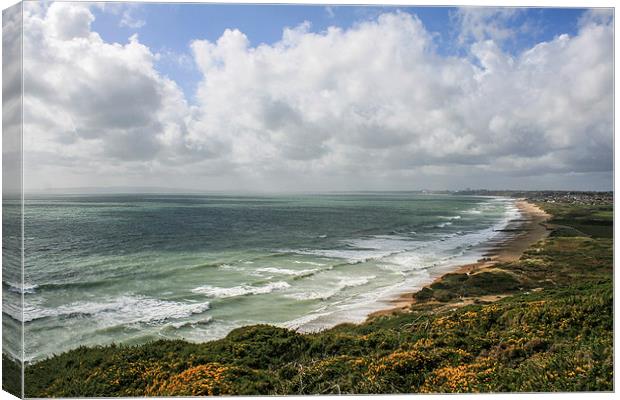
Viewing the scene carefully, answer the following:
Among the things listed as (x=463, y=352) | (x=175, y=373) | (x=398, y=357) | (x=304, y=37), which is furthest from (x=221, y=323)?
(x=304, y=37)

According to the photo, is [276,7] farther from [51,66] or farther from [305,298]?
[305,298]

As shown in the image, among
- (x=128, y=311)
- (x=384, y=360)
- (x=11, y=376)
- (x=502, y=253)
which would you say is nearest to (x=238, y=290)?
(x=128, y=311)

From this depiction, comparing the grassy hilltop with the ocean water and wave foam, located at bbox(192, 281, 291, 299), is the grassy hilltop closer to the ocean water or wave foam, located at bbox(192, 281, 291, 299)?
the ocean water

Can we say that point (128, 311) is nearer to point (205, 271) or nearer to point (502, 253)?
point (205, 271)

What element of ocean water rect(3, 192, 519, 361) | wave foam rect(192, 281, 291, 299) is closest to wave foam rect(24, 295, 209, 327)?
ocean water rect(3, 192, 519, 361)

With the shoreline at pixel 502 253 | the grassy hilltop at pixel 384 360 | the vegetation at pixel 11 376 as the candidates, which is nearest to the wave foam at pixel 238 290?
the shoreline at pixel 502 253

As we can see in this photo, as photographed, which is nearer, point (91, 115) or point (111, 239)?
point (91, 115)
